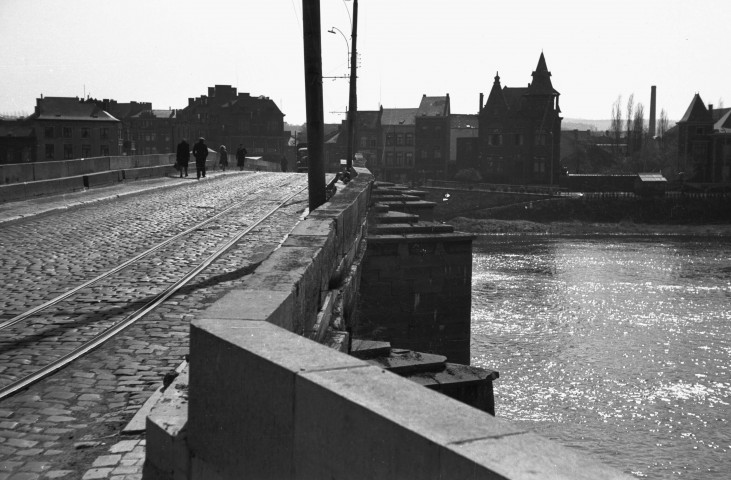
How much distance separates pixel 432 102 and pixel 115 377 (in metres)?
108

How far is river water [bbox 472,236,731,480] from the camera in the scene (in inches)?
843

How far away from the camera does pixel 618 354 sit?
3072cm

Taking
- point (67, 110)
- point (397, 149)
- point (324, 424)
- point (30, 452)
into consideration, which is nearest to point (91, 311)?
point (30, 452)

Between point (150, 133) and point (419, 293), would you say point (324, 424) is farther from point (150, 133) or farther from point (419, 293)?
point (150, 133)

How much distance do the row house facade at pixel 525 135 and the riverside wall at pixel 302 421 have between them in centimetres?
9337

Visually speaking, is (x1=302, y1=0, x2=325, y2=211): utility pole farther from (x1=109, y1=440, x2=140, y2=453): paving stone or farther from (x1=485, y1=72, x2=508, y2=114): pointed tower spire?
(x1=485, y1=72, x2=508, y2=114): pointed tower spire

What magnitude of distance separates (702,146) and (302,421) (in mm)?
108434

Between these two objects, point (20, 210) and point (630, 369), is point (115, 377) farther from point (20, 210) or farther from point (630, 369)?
point (630, 369)

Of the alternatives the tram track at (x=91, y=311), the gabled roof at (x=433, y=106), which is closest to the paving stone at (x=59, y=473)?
the tram track at (x=91, y=311)

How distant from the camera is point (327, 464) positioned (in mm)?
3318

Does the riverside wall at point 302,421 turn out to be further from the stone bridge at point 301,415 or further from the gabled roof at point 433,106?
the gabled roof at point 433,106

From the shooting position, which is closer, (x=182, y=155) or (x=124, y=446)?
(x=124, y=446)

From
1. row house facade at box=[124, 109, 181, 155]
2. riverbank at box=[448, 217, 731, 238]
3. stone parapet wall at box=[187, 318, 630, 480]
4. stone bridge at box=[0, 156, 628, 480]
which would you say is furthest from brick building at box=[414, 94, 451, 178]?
stone parapet wall at box=[187, 318, 630, 480]

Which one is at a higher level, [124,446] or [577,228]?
[124,446]
